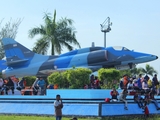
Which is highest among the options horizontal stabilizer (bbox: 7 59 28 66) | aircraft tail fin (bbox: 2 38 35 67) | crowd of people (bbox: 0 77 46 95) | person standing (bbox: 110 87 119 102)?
aircraft tail fin (bbox: 2 38 35 67)

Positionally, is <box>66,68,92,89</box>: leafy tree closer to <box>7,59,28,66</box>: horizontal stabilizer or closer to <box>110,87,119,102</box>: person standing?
<box>110,87,119,102</box>: person standing

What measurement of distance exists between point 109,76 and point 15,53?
16774mm

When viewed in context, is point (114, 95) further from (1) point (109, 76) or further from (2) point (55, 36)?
(2) point (55, 36)

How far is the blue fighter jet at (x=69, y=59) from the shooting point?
33.6 meters

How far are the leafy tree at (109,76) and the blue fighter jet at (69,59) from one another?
388 inches

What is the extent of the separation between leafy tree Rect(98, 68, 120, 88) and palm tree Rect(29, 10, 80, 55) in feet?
67.9

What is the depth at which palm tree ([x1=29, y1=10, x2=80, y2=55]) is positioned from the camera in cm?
4384

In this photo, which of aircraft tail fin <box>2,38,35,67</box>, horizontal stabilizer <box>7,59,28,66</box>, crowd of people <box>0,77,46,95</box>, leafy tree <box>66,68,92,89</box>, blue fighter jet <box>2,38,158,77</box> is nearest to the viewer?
leafy tree <box>66,68,92,89</box>

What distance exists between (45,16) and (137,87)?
23.3m

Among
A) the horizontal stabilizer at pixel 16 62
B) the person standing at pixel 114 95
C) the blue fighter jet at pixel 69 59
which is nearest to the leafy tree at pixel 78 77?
the person standing at pixel 114 95

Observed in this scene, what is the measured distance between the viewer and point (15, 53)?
3788 cm

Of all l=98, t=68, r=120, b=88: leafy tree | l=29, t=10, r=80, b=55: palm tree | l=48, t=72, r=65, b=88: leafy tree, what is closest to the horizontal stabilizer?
l=29, t=10, r=80, b=55: palm tree

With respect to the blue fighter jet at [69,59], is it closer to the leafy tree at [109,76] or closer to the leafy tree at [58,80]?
the leafy tree at [109,76]

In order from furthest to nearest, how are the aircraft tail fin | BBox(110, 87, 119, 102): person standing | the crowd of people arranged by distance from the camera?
the aircraft tail fin
the crowd of people
BBox(110, 87, 119, 102): person standing
